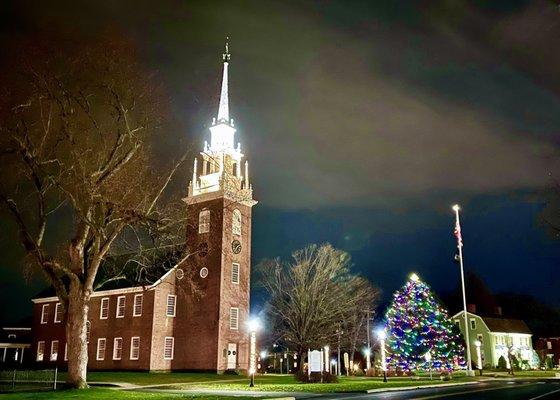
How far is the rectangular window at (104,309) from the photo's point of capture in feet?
178

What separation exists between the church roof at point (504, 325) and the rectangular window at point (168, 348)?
46672 mm

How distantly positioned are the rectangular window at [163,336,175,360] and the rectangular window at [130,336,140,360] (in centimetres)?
252

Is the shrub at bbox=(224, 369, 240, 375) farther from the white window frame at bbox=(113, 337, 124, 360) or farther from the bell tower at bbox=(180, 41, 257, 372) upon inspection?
the white window frame at bbox=(113, 337, 124, 360)

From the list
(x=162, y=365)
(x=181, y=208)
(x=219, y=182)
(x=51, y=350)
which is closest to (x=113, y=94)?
(x=181, y=208)

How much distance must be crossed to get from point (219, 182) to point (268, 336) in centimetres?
2498

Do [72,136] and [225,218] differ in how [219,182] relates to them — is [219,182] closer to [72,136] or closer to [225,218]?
[225,218]

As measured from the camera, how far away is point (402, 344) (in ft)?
155

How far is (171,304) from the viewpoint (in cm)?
5059

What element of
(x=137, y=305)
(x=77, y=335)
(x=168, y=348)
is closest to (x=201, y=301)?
(x=168, y=348)

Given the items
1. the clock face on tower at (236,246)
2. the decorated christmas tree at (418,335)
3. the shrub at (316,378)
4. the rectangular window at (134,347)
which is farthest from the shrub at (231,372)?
the decorated christmas tree at (418,335)

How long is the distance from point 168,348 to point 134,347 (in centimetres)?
324

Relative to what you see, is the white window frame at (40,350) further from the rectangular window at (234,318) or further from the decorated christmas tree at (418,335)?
the decorated christmas tree at (418,335)

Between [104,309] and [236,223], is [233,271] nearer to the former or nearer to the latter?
[236,223]

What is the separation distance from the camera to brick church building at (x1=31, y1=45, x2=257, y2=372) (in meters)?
47.4
